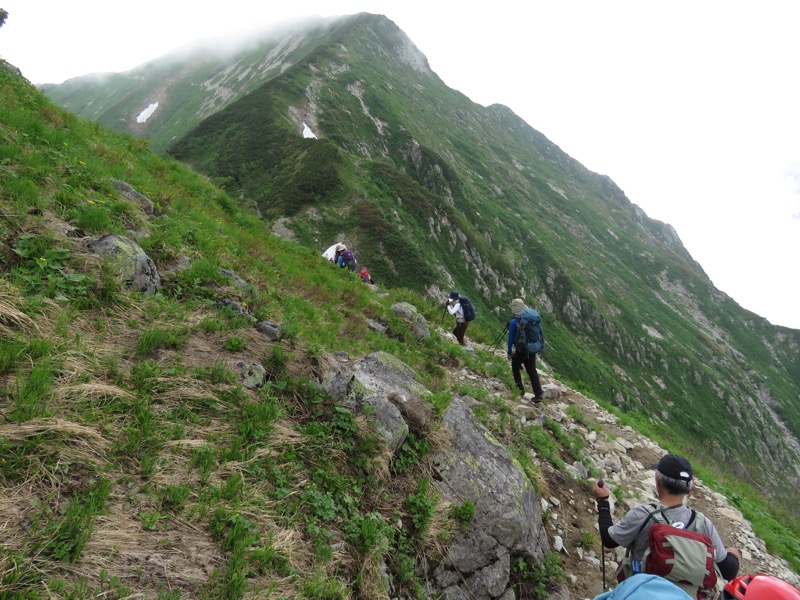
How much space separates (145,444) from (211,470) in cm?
60

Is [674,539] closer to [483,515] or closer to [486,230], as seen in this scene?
[483,515]

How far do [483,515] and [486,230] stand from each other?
64686mm

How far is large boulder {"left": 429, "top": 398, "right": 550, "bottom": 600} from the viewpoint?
14.5ft

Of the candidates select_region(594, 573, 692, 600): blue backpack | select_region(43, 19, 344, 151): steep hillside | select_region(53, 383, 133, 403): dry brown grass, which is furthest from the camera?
select_region(43, 19, 344, 151): steep hillside

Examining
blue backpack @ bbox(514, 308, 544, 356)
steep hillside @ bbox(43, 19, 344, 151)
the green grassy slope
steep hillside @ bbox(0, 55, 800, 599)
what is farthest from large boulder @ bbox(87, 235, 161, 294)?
steep hillside @ bbox(43, 19, 344, 151)

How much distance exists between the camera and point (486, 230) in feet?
217

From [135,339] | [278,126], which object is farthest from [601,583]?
[278,126]

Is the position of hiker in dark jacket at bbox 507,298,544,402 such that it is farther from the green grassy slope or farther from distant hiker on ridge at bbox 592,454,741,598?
the green grassy slope

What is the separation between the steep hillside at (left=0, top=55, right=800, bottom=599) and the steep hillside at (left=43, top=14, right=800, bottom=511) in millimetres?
15995

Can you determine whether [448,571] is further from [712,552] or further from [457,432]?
[712,552]

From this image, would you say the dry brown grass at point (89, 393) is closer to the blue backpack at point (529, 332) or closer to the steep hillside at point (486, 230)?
the blue backpack at point (529, 332)

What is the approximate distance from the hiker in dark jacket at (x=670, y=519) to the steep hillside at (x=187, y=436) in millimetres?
1699

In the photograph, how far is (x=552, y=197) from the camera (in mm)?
115875

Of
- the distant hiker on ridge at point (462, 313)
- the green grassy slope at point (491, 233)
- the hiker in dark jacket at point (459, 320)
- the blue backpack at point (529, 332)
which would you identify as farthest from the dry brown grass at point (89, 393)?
the green grassy slope at point (491, 233)
